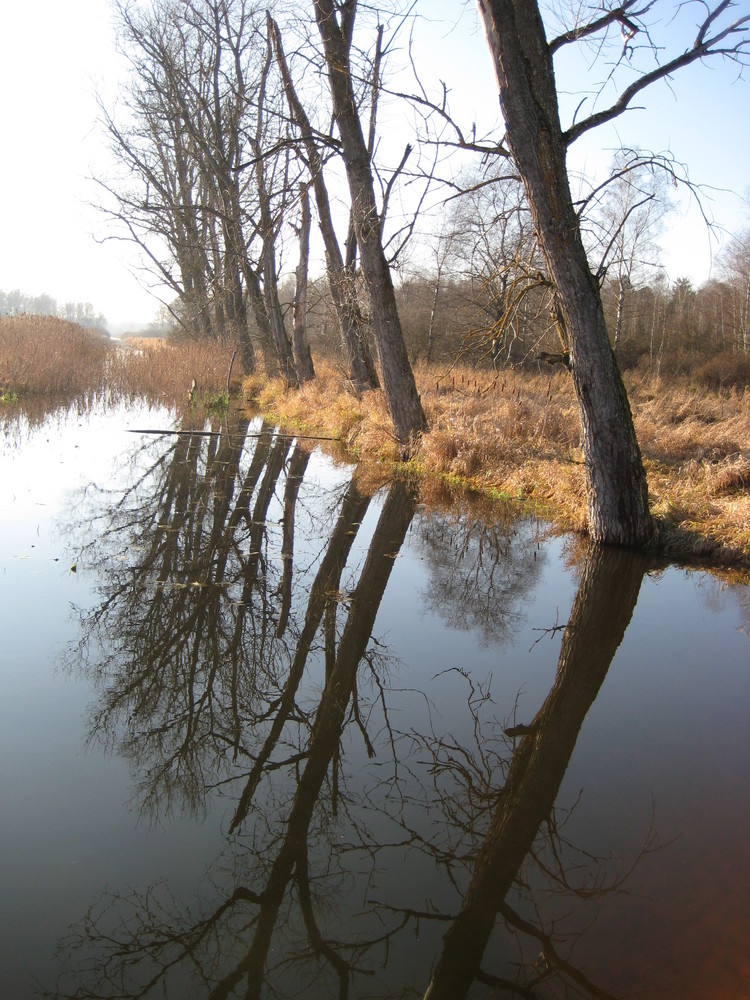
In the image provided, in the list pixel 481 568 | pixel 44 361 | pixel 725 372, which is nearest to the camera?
pixel 481 568

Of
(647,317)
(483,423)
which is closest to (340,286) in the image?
(483,423)

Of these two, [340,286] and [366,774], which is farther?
[340,286]

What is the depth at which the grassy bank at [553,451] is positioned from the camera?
7.88m

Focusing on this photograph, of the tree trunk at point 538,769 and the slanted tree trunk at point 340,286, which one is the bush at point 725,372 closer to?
the slanted tree trunk at point 340,286

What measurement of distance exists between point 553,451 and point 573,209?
14.4 ft

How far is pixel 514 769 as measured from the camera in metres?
3.62

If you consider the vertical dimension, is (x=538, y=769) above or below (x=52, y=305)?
below

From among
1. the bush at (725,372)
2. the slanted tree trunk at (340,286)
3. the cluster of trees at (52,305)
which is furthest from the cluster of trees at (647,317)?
the cluster of trees at (52,305)

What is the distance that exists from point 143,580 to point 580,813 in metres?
3.89

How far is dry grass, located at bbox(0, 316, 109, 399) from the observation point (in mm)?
19344

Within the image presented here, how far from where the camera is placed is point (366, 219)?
38.4 feet

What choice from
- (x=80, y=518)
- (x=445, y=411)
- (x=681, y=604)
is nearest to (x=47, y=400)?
(x=445, y=411)

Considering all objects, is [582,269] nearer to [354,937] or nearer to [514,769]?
[514,769]

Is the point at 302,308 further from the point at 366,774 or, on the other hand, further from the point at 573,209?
the point at 366,774
